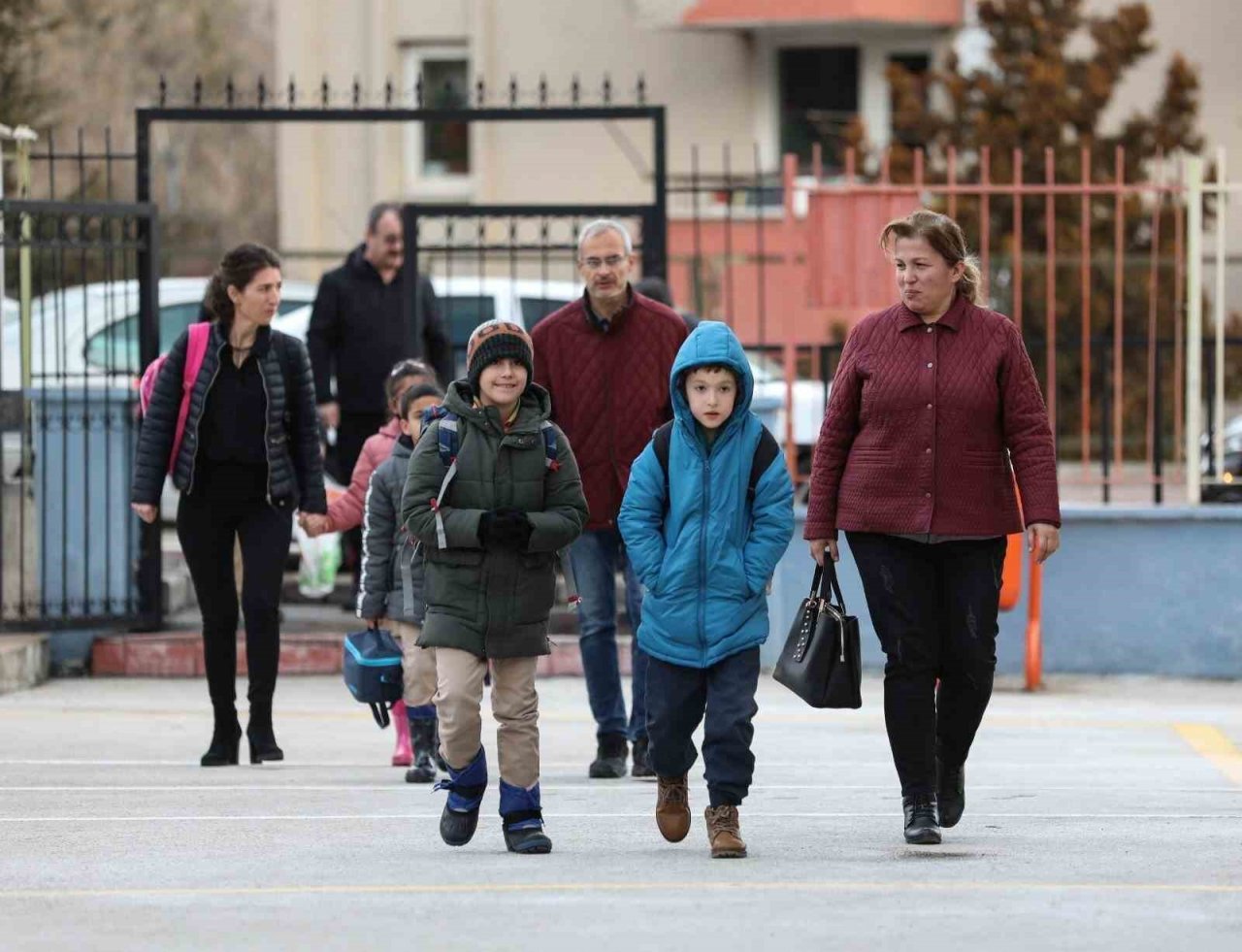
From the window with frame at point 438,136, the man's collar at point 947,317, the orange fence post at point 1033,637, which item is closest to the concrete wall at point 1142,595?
the orange fence post at point 1033,637

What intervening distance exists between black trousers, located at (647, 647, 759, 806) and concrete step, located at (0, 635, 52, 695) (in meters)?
5.41

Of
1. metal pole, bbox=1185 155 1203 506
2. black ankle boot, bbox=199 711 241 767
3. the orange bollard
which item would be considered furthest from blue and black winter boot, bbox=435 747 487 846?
metal pole, bbox=1185 155 1203 506

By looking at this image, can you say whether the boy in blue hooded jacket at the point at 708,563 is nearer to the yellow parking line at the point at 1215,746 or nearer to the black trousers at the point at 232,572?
the black trousers at the point at 232,572

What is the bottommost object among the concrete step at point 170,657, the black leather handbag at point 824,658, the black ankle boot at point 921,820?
the concrete step at point 170,657

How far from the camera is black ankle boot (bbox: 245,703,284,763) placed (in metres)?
9.30

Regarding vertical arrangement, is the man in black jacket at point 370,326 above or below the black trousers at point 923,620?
above

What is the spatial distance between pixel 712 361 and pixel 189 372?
2.69 m

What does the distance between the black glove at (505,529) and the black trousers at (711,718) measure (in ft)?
1.63

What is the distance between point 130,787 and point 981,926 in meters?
3.74

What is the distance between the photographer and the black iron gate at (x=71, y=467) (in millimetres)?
12312

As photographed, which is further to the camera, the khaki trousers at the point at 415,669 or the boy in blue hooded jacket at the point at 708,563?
the khaki trousers at the point at 415,669

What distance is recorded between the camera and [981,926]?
5.88 meters

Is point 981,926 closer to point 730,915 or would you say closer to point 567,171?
point 730,915

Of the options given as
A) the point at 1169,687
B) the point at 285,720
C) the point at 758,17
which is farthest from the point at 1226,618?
the point at 758,17
